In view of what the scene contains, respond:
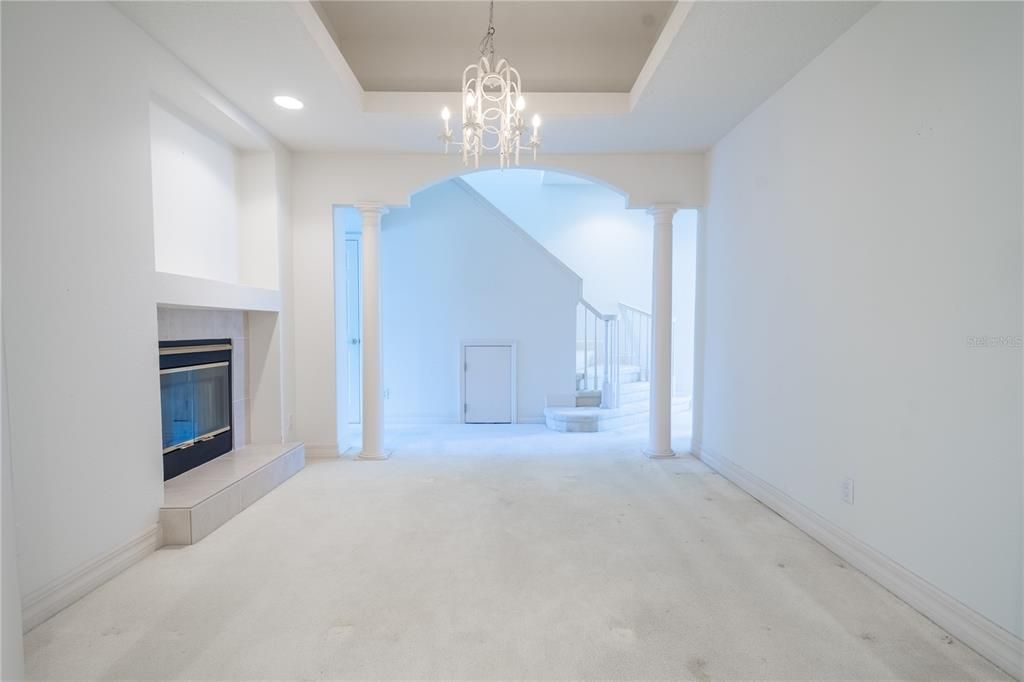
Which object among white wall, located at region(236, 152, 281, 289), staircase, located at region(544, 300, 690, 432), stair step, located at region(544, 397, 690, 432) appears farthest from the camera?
staircase, located at region(544, 300, 690, 432)

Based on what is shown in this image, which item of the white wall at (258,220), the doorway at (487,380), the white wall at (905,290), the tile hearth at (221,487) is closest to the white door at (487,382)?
the doorway at (487,380)

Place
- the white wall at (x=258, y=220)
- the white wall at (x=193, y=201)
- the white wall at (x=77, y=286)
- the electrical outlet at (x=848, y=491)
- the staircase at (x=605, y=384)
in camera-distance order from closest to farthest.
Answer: the white wall at (x=77, y=286), the electrical outlet at (x=848, y=491), the white wall at (x=193, y=201), the white wall at (x=258, y=220), the staircase at (x=605, y=384)

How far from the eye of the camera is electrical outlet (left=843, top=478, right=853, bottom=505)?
2396 millimetres

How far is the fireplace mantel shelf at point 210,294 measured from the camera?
8.64 ft

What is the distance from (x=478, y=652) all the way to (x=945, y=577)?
1874 millimetres

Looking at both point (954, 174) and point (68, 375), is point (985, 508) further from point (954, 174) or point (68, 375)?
point (68, 375)

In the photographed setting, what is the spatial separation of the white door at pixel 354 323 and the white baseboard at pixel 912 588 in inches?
181

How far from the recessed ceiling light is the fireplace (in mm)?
1769

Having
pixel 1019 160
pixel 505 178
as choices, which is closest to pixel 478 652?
pixel 1019 160

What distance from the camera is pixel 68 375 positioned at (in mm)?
2027

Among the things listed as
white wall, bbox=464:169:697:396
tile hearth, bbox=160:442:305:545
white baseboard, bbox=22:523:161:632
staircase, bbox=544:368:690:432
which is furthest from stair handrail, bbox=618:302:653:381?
white baseboard, bbox=22:523:161:632

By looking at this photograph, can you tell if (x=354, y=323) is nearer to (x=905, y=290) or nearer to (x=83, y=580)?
(x=83, y=580)

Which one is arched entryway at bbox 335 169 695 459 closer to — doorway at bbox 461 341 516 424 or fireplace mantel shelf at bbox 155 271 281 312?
fireplace mantel shelf at bbox 155 271 281 312

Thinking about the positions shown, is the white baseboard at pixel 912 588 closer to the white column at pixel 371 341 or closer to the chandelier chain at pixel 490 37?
the white column at pixel 371 341
